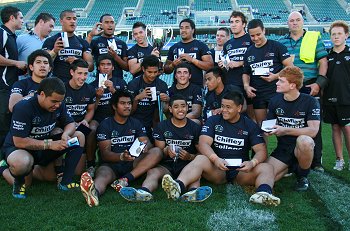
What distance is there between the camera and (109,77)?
631cm

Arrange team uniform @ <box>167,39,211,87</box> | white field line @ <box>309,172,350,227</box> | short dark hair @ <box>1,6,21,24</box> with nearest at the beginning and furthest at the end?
white field line @ <box>309,172,350,227</box>, short dark hair @ <box>1,6,21,24</box>, team uniform @ <box>167,39,211,87</box>

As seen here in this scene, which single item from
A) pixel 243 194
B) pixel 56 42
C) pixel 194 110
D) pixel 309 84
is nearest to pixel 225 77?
pixel 194 110

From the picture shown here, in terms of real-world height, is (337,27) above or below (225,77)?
above

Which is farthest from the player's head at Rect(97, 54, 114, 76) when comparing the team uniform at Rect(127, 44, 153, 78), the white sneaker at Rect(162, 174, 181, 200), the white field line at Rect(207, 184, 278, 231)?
the white field line at Rect(207, 184, 278, 231)

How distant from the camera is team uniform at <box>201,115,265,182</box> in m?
4.81

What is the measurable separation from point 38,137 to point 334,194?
3.52 m

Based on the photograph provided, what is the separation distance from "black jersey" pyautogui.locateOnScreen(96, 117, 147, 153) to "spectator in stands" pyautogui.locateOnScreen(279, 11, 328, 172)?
2443mm

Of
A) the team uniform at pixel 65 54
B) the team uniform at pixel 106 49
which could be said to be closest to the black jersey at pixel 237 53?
the team uniform at pixel 106 49

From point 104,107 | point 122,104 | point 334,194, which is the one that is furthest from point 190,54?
point 334,194

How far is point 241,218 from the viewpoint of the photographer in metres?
3.77

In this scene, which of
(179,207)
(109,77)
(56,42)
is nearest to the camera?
(179,207)

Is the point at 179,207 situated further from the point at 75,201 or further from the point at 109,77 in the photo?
the point at 109,77

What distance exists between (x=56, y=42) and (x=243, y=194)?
337cm

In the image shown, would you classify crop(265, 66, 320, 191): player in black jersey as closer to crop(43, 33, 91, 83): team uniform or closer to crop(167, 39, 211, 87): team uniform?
crop(167, 39, 211, 87): team uniform
